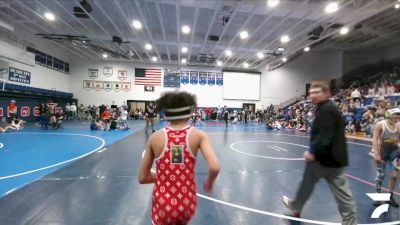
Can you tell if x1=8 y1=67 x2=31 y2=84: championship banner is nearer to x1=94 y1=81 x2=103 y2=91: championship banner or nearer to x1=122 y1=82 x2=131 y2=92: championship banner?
x1=94 y1=81 x2=103 y2=91: championship banner

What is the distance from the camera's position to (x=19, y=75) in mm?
18703

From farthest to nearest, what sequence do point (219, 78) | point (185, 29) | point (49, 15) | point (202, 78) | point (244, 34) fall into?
point (219, 78) → point (202, 78) → point (244, 34) → point (185, 29) → point (49, 15)

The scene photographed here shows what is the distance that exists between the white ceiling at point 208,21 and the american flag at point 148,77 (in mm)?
4726

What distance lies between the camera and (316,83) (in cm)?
327

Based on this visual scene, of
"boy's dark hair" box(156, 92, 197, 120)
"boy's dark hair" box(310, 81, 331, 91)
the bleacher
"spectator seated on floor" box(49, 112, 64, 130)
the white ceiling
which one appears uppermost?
the white ceiling

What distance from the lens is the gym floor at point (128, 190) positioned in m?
3.70

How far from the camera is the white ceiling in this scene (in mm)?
13344

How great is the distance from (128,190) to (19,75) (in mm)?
18503

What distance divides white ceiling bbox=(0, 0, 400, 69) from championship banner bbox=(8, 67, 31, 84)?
307 centimetres

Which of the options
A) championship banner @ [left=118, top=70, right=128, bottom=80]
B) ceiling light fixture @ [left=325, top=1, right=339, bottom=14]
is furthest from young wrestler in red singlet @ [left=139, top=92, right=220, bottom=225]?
championship banner @ [left=118, top=70, right=128, bottom=80]

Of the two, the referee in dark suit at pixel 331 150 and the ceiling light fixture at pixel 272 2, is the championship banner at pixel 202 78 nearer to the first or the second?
the ceiling light fixture at pixel 272 2

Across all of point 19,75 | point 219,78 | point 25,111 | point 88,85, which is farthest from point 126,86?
point 19,75

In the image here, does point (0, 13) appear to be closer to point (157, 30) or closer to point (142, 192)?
point (157, 30)

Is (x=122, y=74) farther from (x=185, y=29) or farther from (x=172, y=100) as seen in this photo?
(x=172, y=100)
